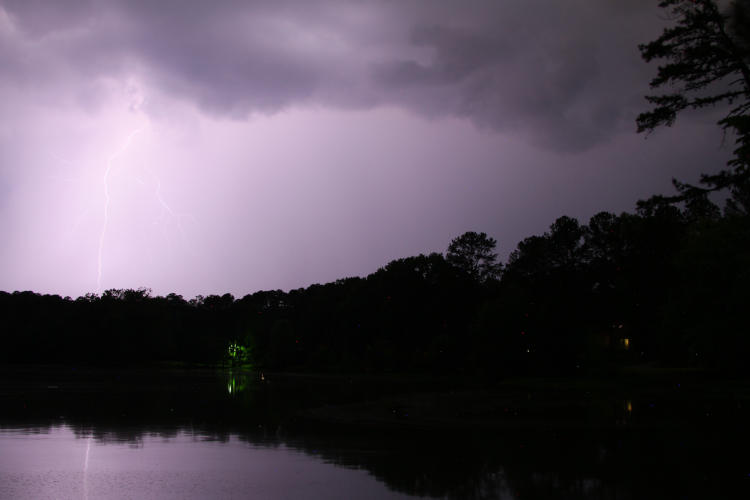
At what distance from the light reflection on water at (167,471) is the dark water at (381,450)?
0.13 feet

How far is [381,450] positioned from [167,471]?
5715mm

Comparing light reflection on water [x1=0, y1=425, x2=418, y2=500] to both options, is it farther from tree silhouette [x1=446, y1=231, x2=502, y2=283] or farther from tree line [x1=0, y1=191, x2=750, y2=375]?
tree silhouette [x1=446, y1=231, x2=502, y2=283]

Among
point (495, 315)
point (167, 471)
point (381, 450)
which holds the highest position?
point (495, 315)

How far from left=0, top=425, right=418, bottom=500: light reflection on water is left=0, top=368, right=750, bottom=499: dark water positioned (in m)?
0.04

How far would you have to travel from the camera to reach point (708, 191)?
18.0 meters

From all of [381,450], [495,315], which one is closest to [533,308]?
[495,315]

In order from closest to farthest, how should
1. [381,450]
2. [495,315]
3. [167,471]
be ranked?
1. [167,471]
2. [381,450]
3. [495,315]

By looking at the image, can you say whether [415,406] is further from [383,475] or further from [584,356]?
[584,356]

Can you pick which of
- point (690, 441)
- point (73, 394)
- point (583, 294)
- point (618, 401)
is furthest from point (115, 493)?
point (583, 294)

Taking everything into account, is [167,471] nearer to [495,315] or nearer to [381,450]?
[381,450]

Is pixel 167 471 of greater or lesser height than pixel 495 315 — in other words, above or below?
below

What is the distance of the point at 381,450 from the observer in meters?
18.6

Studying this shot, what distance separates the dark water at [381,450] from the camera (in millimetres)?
13438

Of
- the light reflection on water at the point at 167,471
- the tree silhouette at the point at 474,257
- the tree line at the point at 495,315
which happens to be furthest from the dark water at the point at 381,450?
the tree silhouette at the point at 474,257
